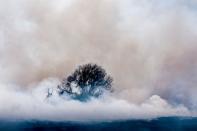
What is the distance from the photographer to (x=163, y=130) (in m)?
85.9

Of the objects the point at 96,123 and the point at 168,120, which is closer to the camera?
the point at 96,123

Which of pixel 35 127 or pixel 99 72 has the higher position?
pixel 99 72

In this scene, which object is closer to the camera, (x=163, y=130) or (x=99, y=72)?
(x=99, y=72)

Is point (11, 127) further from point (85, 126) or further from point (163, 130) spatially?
point (163, 130)

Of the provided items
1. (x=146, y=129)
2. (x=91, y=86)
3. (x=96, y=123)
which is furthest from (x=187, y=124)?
(x=91, y=86)

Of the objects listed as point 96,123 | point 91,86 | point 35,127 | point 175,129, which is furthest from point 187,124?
point 35,127

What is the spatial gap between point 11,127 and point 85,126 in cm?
1482

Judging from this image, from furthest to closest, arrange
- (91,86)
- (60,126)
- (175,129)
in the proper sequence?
(175,129) → (60,126) → (91,86)

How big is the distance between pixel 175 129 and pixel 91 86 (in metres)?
23.6

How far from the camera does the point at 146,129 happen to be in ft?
274

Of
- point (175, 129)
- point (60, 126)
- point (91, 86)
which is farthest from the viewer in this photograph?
point (175, 129)

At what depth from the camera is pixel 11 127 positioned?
75938 millimetres

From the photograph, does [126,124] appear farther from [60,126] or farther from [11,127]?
[11,127]

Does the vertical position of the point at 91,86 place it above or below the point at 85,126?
above
